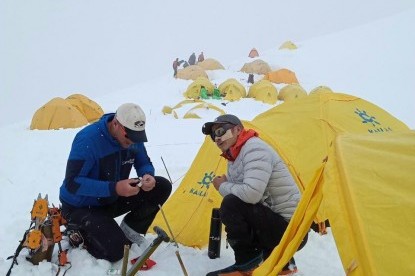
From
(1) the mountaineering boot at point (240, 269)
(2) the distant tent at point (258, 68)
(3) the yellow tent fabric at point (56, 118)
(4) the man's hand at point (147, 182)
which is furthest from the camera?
(2) the distant tent at point (258, 68)

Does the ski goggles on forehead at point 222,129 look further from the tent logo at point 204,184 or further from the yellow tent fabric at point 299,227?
the tent logo at point 204,184

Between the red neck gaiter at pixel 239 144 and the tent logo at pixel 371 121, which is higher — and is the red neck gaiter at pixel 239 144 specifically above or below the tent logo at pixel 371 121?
above

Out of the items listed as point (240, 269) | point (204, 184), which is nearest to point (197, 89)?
point (204, 184)

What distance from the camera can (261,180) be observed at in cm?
300

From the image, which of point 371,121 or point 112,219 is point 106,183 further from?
point 371,121

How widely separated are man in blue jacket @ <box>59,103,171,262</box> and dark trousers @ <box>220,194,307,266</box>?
825 millimetres

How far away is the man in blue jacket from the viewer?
3381 millimetres

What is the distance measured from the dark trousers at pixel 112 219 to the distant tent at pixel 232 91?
613 inches

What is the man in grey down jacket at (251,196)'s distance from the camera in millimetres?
3059

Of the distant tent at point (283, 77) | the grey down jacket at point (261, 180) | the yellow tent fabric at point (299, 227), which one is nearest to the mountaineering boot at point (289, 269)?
the grey down jacket at point (261, 180)

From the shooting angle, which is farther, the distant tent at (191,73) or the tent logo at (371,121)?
the distant tent at (191,73)

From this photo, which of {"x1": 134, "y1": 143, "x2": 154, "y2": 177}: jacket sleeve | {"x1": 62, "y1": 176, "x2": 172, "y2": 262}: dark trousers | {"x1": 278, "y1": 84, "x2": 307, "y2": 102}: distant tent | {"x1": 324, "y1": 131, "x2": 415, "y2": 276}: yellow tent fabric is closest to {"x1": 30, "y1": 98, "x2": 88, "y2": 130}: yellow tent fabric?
{"x1": 278, "y1": 84, "x2": 307, "y2": 102}: distant tent

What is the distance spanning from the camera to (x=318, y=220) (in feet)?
14.2

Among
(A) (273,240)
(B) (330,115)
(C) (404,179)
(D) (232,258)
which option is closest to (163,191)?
(D) (232,258)
